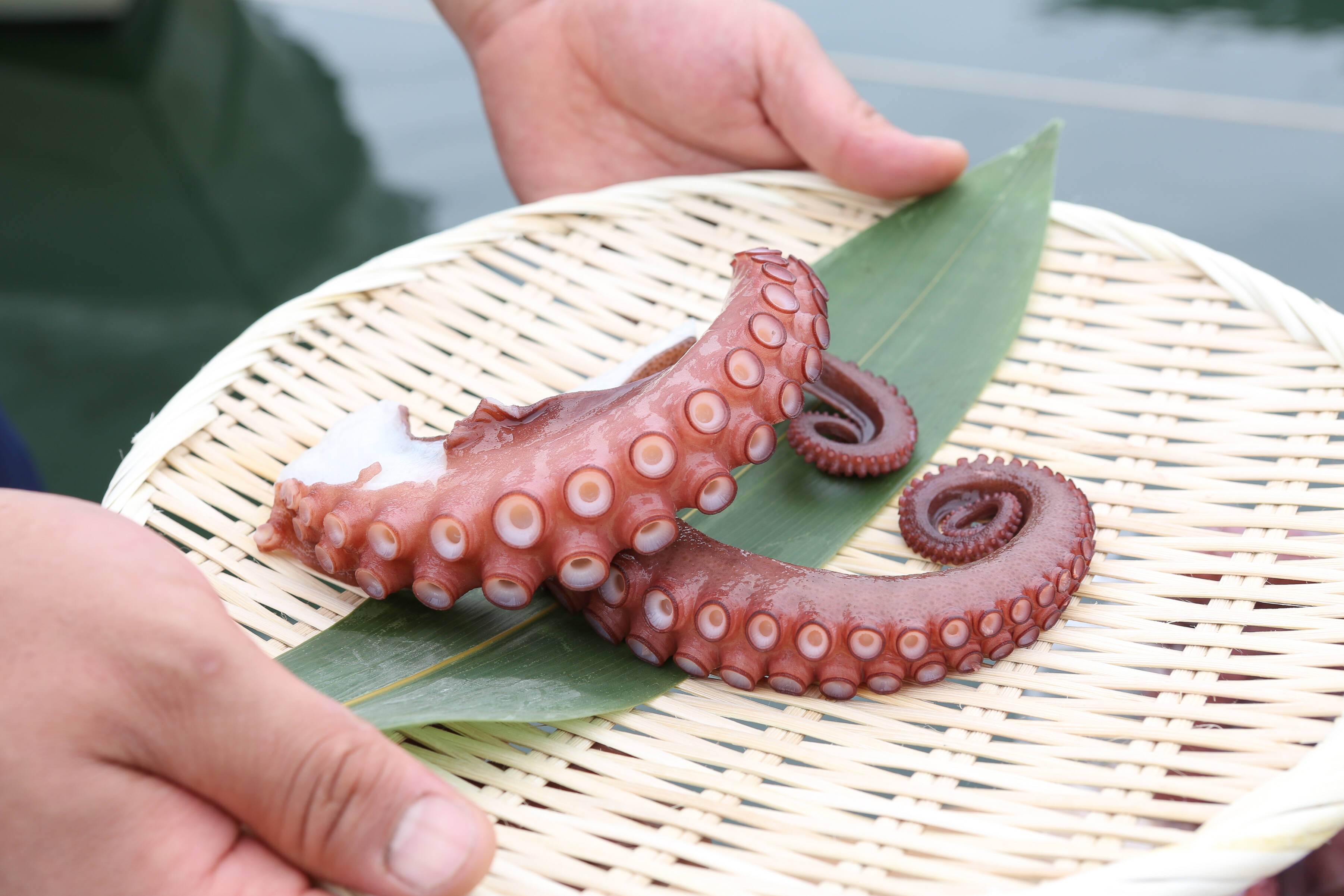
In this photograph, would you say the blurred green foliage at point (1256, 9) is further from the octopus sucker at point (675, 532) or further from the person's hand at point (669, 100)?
the octopus sucker at point (675, 532)

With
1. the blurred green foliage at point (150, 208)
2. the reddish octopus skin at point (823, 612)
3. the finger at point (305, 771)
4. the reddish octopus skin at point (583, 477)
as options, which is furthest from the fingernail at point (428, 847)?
the blurred green foliage at point (150, 208)

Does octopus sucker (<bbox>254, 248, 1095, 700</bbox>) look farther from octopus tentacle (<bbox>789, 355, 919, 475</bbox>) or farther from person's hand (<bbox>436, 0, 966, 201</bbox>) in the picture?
person's hand (<bbox>436, 0, 966, 201</bbox>)

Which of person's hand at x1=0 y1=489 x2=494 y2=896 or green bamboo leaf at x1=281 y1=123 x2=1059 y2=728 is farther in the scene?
green bamboo leaf at x1=281 y1=123 x2=1059 y2=728

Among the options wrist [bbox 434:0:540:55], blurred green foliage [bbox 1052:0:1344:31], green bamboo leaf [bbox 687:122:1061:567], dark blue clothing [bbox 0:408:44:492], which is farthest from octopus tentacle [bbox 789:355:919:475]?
blurred green foliage [bbox 1052:0:1344:31]

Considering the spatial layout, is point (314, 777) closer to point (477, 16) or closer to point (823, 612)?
point (823, 612)

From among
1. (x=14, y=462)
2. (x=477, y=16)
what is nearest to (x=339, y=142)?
(x=477, y=16)

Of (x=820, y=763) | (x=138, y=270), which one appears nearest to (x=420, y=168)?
(x=138, y=270)

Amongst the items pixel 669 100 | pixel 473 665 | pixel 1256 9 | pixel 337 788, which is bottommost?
pixel 473 665

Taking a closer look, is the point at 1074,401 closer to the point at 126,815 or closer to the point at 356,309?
the point at 356,309
